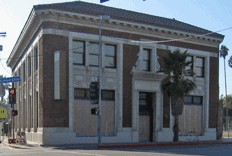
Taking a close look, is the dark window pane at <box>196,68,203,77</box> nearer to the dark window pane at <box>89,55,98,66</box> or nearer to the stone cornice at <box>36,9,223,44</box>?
the stone cornice at <box>36,9,223,44</box>

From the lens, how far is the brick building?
26047 mm

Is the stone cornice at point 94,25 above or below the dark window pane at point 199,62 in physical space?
above

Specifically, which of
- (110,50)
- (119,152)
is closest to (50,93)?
(110,50)

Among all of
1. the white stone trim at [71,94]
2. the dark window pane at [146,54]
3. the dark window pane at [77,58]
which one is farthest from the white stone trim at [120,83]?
the white stone trim at [71,94]

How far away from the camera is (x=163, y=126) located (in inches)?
1223

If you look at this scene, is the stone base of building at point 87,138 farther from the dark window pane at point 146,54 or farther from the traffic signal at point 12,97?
the dark window pane at point 146,54

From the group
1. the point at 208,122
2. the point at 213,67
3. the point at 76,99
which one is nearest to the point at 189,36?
the point at 213,67

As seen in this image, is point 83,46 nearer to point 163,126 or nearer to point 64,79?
point 64,79

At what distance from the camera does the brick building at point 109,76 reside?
2605 centimetres

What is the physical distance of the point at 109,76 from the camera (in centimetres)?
2864

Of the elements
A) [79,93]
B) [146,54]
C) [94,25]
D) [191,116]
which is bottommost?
[191,116]

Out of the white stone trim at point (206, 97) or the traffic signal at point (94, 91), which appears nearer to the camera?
the traffic signal at point (94, 91)

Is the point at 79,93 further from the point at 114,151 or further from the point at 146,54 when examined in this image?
the point at 114,151

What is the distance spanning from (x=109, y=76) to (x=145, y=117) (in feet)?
17.8
